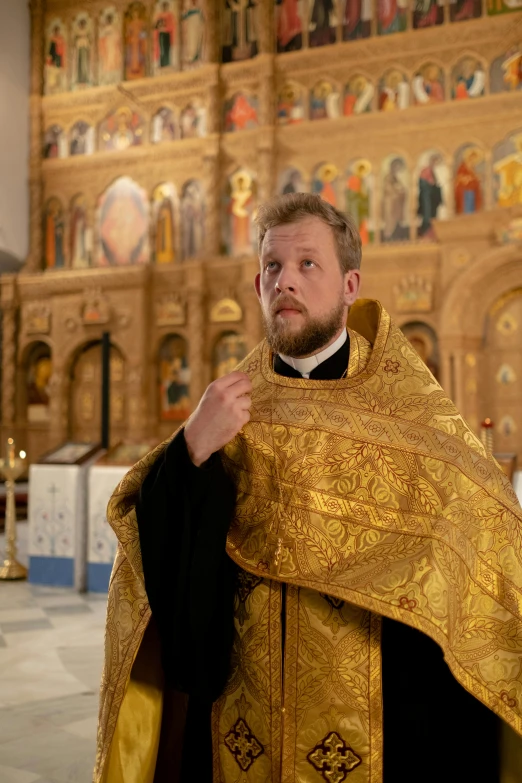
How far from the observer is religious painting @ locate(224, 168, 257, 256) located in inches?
590

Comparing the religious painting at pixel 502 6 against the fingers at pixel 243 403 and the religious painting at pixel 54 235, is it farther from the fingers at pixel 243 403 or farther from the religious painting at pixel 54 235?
the fingers at pixel 243 403

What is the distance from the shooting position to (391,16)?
14.3 meters

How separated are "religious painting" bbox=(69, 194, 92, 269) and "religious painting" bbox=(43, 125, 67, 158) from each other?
115 centimetres

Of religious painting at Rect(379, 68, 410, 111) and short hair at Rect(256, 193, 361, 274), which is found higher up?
religious painting at Rect(379, 68, 410, 111)

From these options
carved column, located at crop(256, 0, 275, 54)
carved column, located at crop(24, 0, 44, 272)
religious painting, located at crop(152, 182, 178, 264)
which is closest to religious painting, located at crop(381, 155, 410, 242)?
carved column, located at crop(256, 0, 275, 54)

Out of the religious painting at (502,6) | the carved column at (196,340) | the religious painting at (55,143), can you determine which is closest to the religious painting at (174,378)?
the carved column at (196,340)

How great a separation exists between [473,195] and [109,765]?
42.6 feet

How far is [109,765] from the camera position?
6.08 feet

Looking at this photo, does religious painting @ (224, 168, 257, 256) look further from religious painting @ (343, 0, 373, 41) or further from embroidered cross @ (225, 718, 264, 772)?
embroidered cross @ (225, 718, 264, 772)

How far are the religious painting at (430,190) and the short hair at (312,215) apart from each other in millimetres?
12135

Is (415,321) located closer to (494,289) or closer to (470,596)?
(494,289)

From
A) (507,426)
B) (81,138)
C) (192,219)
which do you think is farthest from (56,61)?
(507,426)

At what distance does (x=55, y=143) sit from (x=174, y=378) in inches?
251

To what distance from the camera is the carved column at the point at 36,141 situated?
16.5 meters
